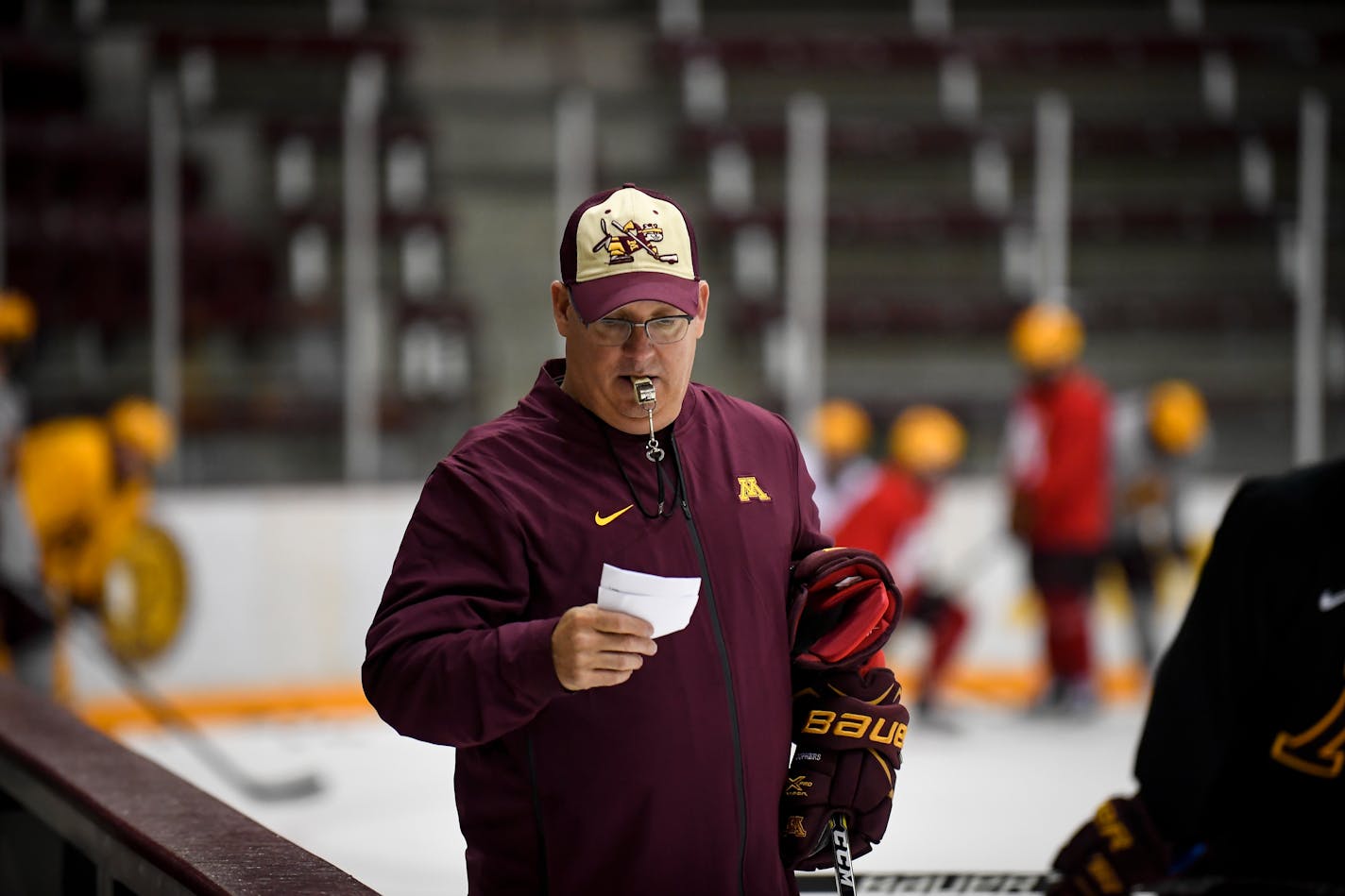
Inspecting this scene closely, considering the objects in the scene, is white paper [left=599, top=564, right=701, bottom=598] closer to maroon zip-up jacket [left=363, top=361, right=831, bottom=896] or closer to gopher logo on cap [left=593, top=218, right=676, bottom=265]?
maroon zip-up jacket [left=363, top=361, right=831, bottom=896]

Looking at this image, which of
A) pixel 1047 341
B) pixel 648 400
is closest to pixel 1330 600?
pixel 648 400

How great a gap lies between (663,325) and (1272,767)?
832 mm

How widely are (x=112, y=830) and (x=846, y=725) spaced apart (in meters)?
1.03

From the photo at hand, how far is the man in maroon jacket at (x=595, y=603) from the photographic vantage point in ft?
5.25

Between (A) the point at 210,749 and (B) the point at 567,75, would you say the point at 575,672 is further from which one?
(B) the point at 567,75

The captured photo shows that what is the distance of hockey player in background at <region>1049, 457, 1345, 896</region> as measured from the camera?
1.70m

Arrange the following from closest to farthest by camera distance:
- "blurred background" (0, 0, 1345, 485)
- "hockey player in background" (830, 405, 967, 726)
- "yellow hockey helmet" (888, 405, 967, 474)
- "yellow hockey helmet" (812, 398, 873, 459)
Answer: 1. "hockey player in background" (830, 405, 967, 726)
2. "yellow hockey helmet" (888, 405, 967, 474)
3. "yellow hockey helmet" (812, 398, 873, 459)
4. "blurred background" (0, 0, 1345, 485)

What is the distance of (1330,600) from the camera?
5.55 ft

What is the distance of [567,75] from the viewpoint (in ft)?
34.3

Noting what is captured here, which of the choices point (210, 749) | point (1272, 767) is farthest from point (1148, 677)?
point (1272, 767)

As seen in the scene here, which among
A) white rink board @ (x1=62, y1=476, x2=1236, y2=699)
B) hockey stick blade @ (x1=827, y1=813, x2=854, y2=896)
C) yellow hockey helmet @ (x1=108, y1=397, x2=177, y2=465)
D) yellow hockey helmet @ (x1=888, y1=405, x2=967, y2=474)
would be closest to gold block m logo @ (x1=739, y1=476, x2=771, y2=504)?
hockey stick blade @ (x1=827, y1=813, x2=854, y2=896)

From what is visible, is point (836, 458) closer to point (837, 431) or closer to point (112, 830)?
point (837, 431)

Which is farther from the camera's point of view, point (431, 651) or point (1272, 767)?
point (1272, 767)

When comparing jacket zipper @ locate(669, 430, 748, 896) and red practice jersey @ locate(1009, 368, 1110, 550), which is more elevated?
jacket zipper @ locate(669, 430, 748, 896)
